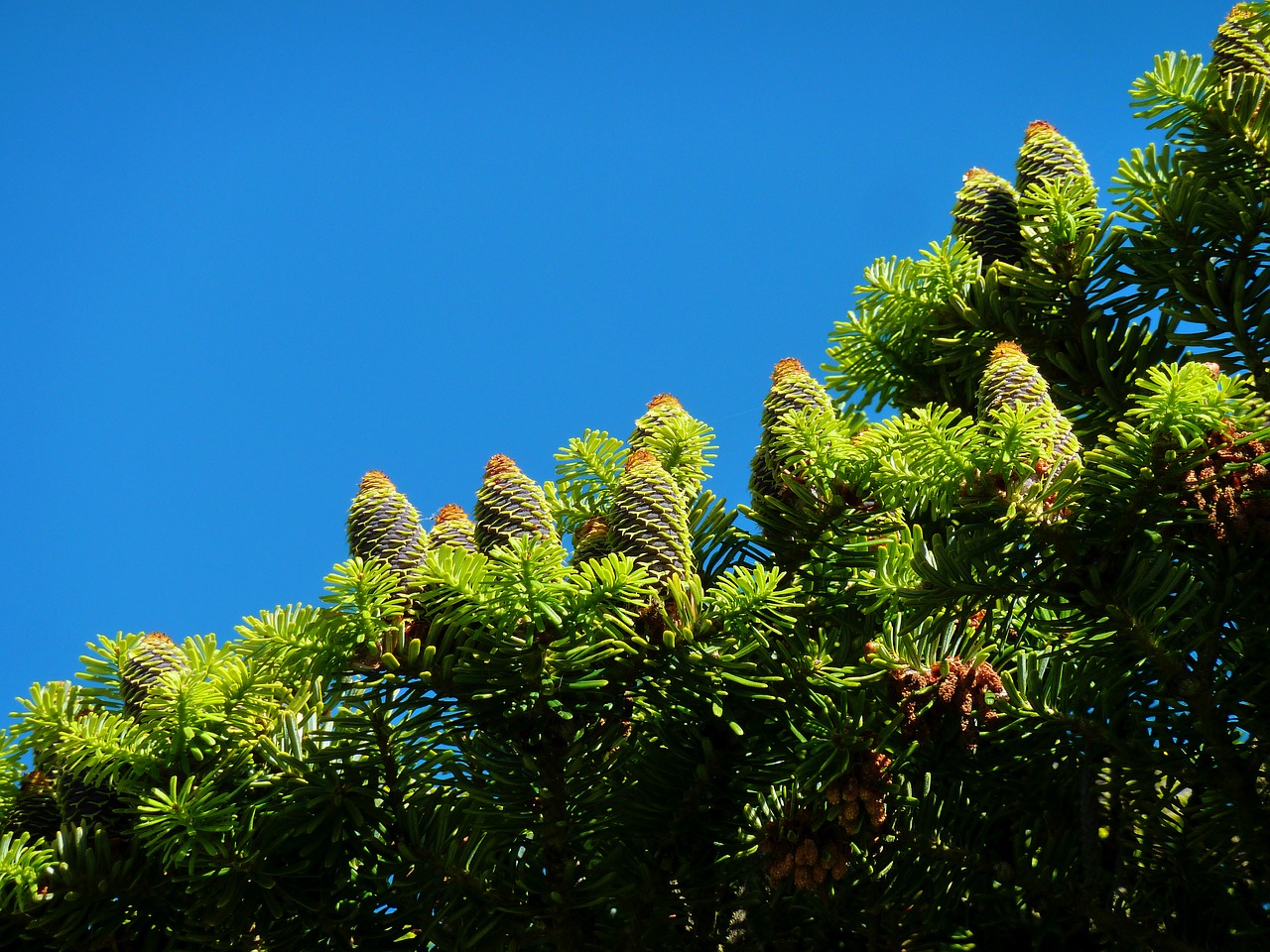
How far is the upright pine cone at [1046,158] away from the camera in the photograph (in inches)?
118

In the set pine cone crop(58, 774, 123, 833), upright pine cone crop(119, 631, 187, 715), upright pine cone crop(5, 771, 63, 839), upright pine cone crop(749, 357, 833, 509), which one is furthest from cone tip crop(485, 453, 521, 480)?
upright pine cone crop(5, 771, 63, 839)

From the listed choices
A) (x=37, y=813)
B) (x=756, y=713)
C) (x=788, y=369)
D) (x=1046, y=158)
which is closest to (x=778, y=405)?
(x=788, y=369)

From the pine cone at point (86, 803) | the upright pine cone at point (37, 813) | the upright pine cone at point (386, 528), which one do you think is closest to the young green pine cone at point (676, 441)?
the upright pine cone at point (386, 528)

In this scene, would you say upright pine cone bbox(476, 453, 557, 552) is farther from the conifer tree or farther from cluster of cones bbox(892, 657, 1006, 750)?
cluster of cones bbox(892, 657, 1006, 750)

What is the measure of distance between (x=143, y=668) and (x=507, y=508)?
2.42 feet

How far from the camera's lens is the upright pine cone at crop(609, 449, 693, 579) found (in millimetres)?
1898

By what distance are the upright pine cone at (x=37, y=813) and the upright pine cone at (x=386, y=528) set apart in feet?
2.75

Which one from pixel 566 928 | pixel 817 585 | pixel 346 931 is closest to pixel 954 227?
pixel 817 585

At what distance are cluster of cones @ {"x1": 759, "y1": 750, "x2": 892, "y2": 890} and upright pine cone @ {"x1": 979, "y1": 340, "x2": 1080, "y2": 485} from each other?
0.56 metres

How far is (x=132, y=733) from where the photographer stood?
2.04 m

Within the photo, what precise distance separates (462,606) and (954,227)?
6.05ft

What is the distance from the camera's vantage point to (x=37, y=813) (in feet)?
7.63

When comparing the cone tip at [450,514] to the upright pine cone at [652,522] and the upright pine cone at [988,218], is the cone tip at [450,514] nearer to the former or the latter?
the upright pine cone at [652,522]

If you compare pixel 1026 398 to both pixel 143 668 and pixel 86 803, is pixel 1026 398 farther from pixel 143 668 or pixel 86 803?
pixel 86 803
